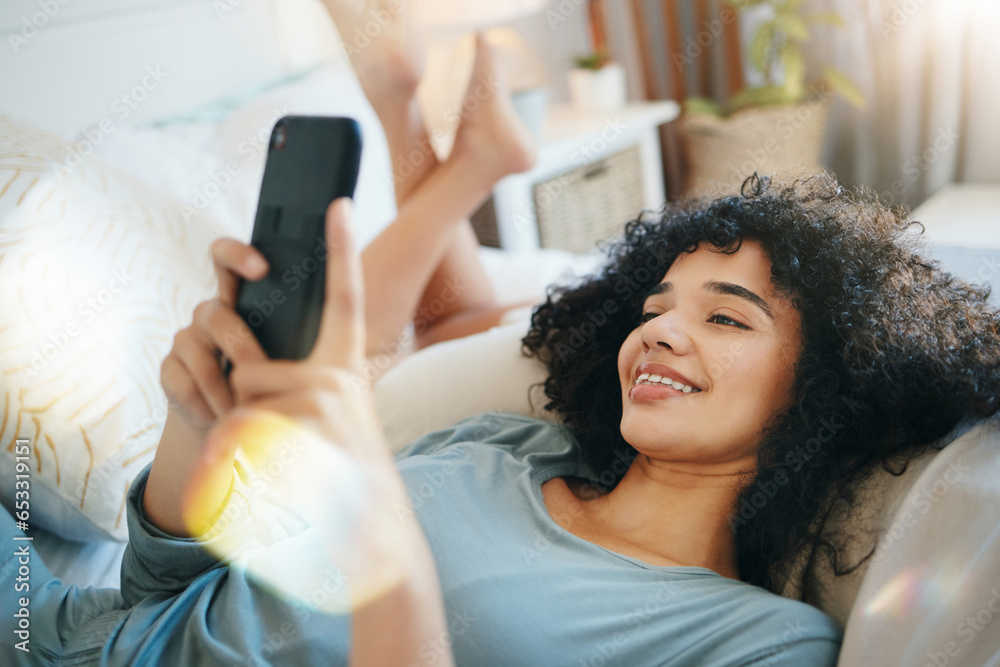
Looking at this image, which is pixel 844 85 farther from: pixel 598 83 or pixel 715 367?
pixel 715 367

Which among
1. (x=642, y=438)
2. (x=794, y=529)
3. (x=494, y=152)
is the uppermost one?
(x=494, y=152)

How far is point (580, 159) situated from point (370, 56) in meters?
1.15

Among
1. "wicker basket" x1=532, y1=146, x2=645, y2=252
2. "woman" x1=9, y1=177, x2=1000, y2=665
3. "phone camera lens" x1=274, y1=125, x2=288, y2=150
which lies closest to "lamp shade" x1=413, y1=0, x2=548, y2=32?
"wicker basket" x1=532, y1=146, x2=645, y2=252

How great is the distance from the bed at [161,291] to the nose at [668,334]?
25 cm

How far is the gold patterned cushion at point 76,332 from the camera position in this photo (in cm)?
90

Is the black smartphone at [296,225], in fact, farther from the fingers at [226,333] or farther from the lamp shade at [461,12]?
the lamp shade at [461,12]

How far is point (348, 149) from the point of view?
594 millimetres

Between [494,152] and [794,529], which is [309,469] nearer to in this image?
[794,529]

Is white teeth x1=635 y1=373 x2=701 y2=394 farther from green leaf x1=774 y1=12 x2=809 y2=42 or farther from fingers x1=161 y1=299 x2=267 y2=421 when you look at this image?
green leaf x1=774 y1=12 x2=809 y2=42

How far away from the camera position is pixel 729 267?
2.84 ft

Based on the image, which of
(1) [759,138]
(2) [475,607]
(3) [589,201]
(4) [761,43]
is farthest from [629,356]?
(4) [761,43]

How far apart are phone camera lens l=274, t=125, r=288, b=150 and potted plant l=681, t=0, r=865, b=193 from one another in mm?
1694

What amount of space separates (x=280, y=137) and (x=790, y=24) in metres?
1.95

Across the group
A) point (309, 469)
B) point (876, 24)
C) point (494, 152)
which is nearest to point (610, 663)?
point (309, 469)
